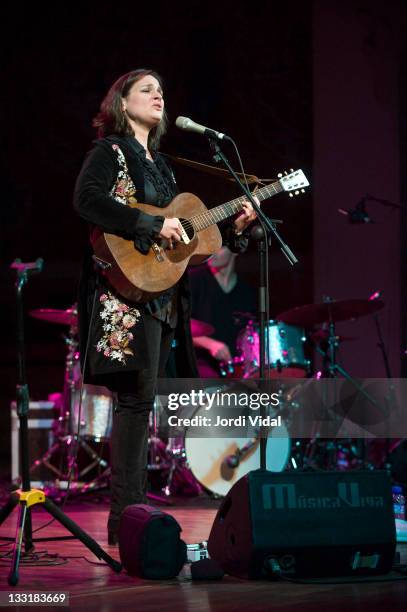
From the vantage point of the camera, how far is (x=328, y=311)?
19.0 feet

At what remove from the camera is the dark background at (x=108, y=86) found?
7.52 meters

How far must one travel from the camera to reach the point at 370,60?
7.01 metres

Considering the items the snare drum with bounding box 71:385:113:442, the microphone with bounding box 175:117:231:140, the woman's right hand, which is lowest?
the snare drum with bounding box 71:385:113:442

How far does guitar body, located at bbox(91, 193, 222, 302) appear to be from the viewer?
3.53 meters

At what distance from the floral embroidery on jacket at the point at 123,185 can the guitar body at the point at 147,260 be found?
1.7 inches

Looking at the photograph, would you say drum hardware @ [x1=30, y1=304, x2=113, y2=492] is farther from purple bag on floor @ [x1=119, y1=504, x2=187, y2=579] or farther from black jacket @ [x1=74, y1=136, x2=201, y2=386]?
purple bag on floor @ [x1=119, y1=504, x2=187, y2=579]

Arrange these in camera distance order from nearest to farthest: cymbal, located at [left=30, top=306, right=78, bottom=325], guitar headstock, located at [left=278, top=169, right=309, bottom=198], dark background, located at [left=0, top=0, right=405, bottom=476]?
1. guitar headstock, located at [left=278, top=169, right=309, bottom=198]
2. cymbal, located at [left=30, top=306, right=78, bottom=325]
3. dark background, located at [left=0, top=0, right=405, bottom=476]

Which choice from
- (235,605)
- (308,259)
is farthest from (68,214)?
(235,605)

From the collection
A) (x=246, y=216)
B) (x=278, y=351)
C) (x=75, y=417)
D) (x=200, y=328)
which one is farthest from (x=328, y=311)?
(x=246, y=216)

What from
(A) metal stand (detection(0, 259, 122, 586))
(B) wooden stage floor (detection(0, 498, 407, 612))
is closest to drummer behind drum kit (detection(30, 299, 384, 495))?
(A) metal stand (detection(0, 259, 122, 586))

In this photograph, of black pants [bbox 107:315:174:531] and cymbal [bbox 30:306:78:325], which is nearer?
black pants [bbox 107:315:174:531]

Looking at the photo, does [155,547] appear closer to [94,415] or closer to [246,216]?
[246,216]

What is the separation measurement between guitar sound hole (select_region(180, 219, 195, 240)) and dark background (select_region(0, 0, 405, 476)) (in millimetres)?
3563

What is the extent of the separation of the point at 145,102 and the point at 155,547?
5.79 ft
